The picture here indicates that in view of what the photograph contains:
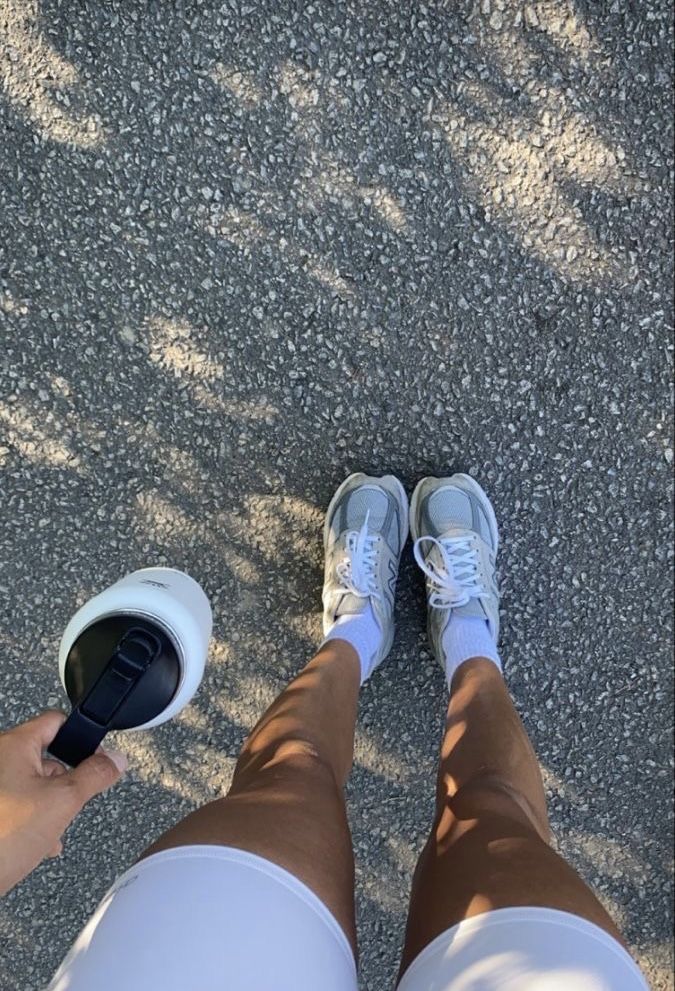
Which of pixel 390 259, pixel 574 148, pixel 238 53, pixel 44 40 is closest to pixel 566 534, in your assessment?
pixel 390 259

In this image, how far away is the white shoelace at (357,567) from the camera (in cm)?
178

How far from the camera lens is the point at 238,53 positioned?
171 cm

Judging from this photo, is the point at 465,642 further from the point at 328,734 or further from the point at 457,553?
the point at 328,734

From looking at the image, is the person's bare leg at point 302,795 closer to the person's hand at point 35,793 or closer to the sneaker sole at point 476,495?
the person's hand at point 35,793

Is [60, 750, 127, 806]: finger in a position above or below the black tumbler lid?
above

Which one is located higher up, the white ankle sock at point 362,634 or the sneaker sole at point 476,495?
the sneaker sole at point 476,495

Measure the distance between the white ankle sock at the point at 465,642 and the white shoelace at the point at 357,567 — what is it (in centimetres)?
21

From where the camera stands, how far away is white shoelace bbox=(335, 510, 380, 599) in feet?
5.85

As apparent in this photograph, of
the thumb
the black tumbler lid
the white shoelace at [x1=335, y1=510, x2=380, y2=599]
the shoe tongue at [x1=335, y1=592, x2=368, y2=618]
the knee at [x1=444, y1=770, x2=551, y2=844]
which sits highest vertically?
the knee at [x1=444, y1=770, x2=551, y2=844]

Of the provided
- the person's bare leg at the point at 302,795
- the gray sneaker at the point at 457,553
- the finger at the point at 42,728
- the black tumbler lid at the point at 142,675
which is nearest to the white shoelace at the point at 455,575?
the gray sneaker at the point at 457,553

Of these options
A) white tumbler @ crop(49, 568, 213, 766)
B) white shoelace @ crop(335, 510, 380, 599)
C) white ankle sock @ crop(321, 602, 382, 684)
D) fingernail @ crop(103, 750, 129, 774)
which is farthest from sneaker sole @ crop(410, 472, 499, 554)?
fingernail @ crop(103, 750, 129, 774)

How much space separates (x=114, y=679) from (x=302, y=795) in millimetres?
395

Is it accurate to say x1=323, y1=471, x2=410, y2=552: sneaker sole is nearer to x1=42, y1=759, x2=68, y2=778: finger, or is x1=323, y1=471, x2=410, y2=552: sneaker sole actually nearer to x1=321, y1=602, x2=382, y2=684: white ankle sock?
x1=321, y1=602, x2=382, y2=684: white ankle sock

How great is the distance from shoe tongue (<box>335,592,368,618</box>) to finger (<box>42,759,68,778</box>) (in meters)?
0.80
